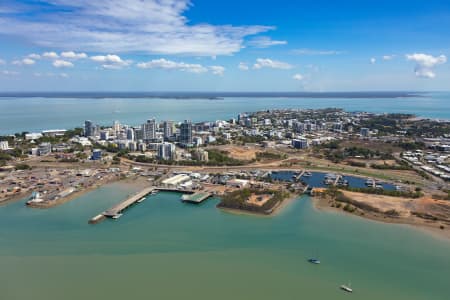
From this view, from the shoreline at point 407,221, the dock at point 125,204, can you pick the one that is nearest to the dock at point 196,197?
the dock at point 125,204

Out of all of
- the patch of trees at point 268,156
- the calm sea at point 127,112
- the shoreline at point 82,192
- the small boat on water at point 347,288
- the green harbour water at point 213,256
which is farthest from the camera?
the calm sea at point 127,112

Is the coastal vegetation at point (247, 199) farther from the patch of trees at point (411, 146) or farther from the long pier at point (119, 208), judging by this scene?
the patch of trees at point (411, 146)

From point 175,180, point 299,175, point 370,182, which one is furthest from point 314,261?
point 299,175

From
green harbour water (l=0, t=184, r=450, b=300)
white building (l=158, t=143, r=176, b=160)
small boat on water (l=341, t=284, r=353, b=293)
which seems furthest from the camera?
white building (l=158, t=143, r=176, b=160)

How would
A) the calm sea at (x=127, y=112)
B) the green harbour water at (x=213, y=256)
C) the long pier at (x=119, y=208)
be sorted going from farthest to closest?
the calm sea at (x=127, y=112) < the long pier at (x=119, y=208) < the green harbour water at (x=213, y=256)

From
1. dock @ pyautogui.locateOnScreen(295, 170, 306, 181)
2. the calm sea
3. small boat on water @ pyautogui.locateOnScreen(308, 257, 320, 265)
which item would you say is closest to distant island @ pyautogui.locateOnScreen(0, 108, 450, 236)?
dock @ pyautogui.locateOnScreen(295, 170, 306, 181)

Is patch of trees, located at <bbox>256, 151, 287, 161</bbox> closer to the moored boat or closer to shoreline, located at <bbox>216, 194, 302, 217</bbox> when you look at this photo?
shoreline, located at <bbox>216, 194, 302, 217</bbox>

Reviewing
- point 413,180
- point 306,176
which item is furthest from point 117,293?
point 413,180
